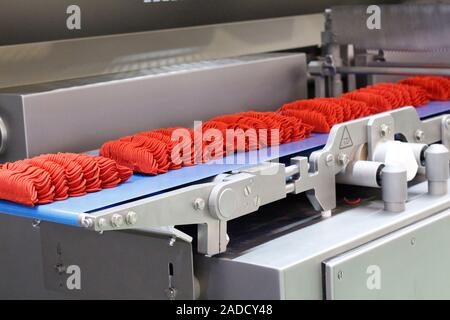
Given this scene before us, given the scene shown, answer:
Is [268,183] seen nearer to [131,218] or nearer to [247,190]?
[247,190]

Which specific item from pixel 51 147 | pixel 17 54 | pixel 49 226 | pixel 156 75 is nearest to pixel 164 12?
pixel 156 75

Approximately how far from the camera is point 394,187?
1640 millimetres

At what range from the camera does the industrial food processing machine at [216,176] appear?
1.42m

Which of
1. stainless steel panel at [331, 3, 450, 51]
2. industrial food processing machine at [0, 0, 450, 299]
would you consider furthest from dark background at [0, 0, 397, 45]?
stainless steel panel at [331, 3, 450, 51]

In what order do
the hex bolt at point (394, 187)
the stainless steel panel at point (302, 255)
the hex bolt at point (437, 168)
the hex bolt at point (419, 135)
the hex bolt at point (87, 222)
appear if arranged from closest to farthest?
the hex bolt at point (87, 222), the stainless steel panel at point (302, 255), the hex bolt at point (394, 187), the hex bolt at point (437, 168), the hex bolt at point (419, 135)

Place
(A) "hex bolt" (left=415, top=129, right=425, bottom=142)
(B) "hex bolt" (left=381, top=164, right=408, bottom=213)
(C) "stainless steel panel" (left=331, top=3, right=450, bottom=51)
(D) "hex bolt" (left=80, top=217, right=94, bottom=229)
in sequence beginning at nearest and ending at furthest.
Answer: (D) "hex bolt" (left=80, top=217, right=94, bottom=229), (B) "hex bolt" (left=381, top=164, right=408, bottom=213), (A) "hex bolt" (left=415, top=129, right=425, bottom=142), (C) "stainless steel panel" (left=331, top=3, right=450, bottom=51)

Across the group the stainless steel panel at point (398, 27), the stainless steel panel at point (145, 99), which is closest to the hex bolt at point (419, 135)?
the stainless steel panel at point (398, 27)

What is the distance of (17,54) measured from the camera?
1910 mm

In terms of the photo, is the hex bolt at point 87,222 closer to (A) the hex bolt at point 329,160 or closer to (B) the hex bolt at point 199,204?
(B) the hex bolt at point 199,204

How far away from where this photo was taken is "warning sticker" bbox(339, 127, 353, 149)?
1674 millimetres

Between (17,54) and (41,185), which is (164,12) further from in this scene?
(41,185)

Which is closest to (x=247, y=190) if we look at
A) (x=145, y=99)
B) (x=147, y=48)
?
(x=145, y=99)

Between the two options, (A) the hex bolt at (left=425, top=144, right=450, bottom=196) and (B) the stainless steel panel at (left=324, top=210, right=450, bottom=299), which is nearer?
(B) the stainless steel panel at (left=324, top=210, right=450, bottom=299)

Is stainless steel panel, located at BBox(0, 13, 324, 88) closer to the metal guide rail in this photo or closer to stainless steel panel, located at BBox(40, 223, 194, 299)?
stainless steel panel, located at BBox(40, 223, 194, 299)
